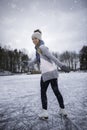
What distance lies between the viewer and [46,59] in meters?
3.36

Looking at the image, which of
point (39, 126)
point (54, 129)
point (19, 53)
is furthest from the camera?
point (19, 53)

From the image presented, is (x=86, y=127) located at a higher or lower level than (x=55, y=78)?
lower

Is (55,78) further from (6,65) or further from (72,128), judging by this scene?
(6,65)

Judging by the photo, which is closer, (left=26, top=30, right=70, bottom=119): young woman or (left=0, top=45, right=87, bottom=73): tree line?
(left=26, top=30, right=70, bottom=119): young woman

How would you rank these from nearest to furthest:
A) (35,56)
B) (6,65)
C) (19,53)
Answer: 1. (35,56)
2. (6,65)
3. (19,53)

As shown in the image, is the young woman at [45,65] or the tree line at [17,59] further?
the tree line at [17,59]

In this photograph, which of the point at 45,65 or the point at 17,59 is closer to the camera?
the point at 45,65

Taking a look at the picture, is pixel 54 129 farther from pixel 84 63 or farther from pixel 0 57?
pixel 84 63

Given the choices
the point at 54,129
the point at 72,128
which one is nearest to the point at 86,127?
the point at 72,128

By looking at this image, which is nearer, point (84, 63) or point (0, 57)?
point (0, 57)

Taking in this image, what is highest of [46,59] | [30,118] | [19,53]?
[19,53]

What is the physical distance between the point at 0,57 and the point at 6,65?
7.71m

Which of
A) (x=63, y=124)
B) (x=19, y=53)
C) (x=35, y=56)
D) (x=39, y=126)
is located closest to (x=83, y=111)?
(x=63, y=124)

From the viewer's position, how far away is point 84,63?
81812 millimetres
